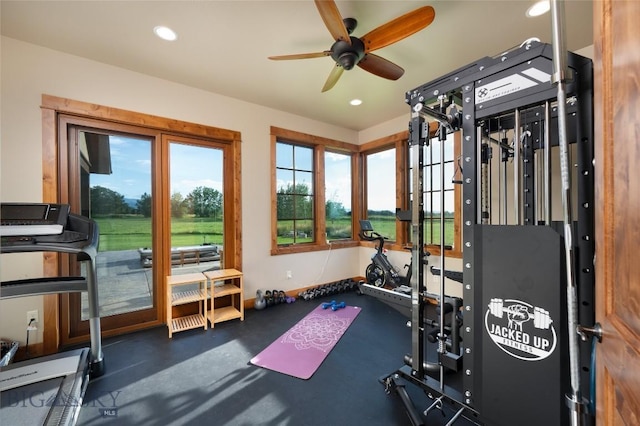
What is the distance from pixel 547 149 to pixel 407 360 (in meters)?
1.55

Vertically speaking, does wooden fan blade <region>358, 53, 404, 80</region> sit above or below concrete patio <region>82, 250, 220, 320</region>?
above

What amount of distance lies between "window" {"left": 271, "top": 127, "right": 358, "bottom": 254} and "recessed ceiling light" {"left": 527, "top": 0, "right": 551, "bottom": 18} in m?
2.91

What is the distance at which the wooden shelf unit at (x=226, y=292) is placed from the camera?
3.10 meters

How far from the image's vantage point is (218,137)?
343 cm

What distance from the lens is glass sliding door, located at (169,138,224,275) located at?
10.8ft

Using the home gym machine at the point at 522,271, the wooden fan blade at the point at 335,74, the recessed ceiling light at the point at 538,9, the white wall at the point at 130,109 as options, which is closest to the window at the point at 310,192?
the white wall at the point at 130,109

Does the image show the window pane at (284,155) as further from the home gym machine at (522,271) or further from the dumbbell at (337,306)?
the home gym machine at (522,271)

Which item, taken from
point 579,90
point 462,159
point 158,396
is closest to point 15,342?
point 158,396

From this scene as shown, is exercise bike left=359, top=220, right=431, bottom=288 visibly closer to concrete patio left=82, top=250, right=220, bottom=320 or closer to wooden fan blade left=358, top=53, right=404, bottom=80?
wooden fan blade left=358, top=53, right=404, bottom=80

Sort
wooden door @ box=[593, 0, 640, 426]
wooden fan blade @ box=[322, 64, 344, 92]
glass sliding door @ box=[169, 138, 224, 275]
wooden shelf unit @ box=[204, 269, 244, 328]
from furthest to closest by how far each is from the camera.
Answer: glass sliding door @ box=[169, 138, 224, 275], wooden shelf unit @ box=[204, 269, 244, 328], wooden fan blade @ box=[322, 64, 344, 92], wooden door @ box=[593, 0, 640, 426]

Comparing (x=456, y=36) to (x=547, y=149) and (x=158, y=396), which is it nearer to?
(x=547, y=149)

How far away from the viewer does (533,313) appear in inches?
44.8

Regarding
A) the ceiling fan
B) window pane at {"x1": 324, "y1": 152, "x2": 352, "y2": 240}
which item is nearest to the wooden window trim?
the ceiling fan

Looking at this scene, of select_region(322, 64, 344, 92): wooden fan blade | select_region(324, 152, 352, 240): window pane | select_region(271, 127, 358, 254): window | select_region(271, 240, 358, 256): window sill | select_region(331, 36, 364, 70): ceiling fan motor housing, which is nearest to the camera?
select_region(331, 36, 364, 70): ceiling fan motor housing
